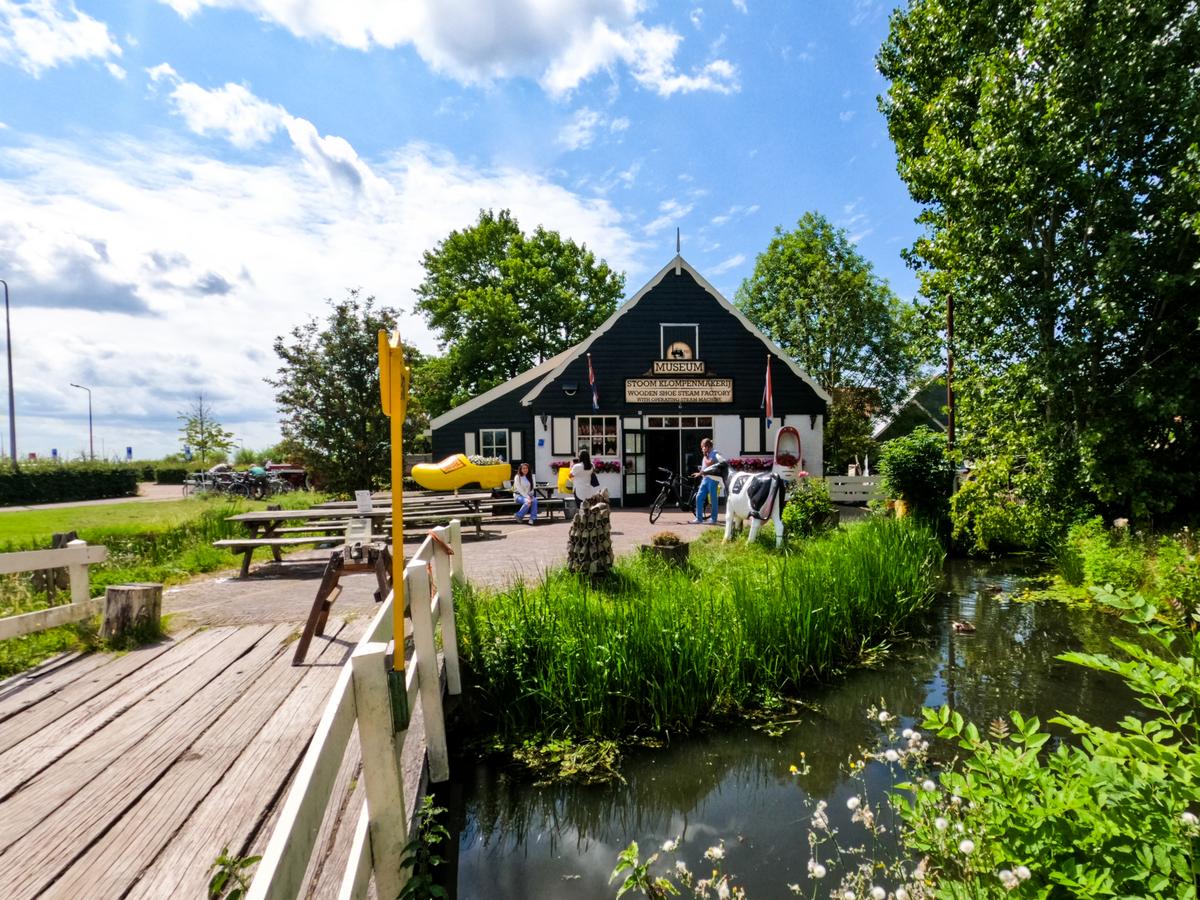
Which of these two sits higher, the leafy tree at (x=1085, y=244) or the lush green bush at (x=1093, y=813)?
the leafy tree at (x=1085, y=244)

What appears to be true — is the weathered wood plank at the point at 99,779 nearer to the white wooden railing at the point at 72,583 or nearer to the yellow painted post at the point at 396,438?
the yellow painted post at the point at 396,438

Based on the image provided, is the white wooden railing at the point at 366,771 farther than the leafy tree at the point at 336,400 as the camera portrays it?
No

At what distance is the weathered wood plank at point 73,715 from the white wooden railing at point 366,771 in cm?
177

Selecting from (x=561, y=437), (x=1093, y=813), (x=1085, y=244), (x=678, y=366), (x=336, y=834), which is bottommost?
(x=336, y=834)

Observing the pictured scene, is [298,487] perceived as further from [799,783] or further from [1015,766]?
[1015,766]

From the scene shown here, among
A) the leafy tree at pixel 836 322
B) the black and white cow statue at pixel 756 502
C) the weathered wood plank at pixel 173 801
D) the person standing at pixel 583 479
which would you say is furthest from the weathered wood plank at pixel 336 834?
the leafy tree at pixel 836 322

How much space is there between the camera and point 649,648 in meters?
4.62

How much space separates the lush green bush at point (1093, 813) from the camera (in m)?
1.72

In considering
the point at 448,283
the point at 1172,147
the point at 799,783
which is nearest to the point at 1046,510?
the point at 1172,147

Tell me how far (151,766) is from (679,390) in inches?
607

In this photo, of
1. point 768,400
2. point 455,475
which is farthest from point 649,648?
point 768,400

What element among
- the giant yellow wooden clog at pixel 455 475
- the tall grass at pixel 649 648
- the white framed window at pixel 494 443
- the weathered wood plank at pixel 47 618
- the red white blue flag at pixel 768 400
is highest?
the red white blue flag at pixel 768 400

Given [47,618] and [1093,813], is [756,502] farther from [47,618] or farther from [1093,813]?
[47,618]

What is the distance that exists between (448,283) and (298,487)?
1359 centimetres
